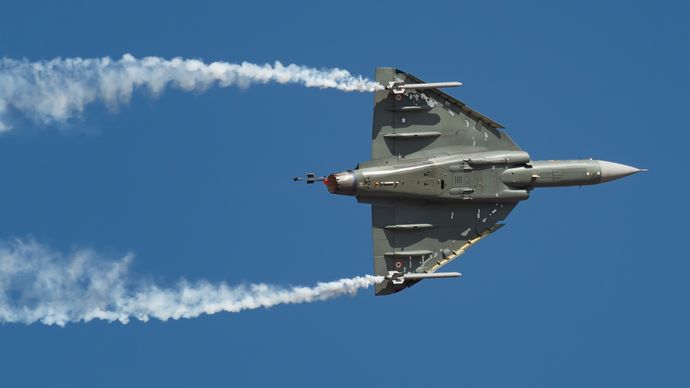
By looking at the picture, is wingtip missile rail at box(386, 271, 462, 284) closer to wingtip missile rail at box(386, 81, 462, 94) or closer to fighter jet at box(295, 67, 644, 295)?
fighter jet at box(295, 67, 644, 295)

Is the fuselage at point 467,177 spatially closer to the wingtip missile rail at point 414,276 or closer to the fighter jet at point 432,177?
the fighter jet at point 432,177

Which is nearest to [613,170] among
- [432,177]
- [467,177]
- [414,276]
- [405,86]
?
[467,177]

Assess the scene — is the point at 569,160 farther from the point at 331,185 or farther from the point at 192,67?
the point at 192,67

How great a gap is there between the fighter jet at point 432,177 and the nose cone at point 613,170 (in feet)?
0.15

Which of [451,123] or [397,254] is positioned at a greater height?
[451,123]

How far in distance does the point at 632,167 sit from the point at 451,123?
653 centimetres

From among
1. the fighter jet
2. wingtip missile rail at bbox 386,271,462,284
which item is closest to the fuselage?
the fighter jet

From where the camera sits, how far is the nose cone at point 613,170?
57688mm

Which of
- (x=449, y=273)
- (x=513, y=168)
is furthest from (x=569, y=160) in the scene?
(x=449, y=273)

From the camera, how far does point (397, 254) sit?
188ft

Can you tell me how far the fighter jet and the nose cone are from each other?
5cm

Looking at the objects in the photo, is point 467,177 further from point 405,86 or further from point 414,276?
point 414,276

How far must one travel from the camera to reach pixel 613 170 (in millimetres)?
57812

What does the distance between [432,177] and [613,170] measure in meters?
6.45
